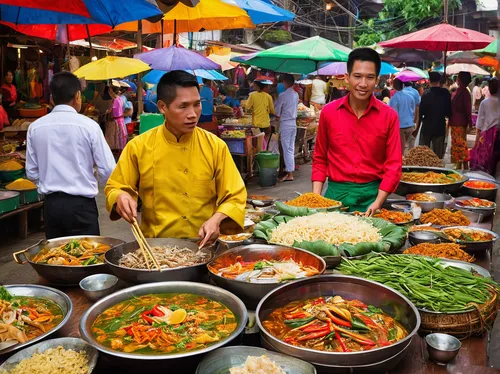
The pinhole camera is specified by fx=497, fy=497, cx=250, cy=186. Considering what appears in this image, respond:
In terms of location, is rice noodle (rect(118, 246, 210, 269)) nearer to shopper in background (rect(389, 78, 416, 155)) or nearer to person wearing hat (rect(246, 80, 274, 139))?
person wearing hat (rect(246, 80, 274, 139))

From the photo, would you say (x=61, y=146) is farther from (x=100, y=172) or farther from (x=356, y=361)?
(x=356, y=361)

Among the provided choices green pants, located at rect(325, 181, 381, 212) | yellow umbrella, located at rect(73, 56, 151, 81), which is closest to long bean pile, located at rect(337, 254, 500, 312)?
green pants, located at rect(325, 181, 381, 212)

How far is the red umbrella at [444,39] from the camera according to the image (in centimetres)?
771

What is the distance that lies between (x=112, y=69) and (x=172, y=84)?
6.61 metres

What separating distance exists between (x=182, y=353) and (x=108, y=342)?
37 cm

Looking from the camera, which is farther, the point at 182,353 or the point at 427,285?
the point at 427,285

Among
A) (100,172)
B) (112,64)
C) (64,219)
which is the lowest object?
(64,219)

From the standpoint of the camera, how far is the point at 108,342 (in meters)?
1.93

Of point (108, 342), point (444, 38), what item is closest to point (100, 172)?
point (108, 342)

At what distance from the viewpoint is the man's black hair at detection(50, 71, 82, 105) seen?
173 inches

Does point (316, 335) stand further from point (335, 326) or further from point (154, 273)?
point (154, 273)

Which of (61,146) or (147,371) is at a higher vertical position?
(61,146)

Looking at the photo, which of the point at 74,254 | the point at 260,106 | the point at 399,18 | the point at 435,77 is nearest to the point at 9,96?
the point at 260,106

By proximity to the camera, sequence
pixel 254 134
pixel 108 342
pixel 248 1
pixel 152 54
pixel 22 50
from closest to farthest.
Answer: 1. pixel 108 342
2. pixel 248 1
3. pixel 152 54
4. pixel 254 134
5. pixel 22 50
